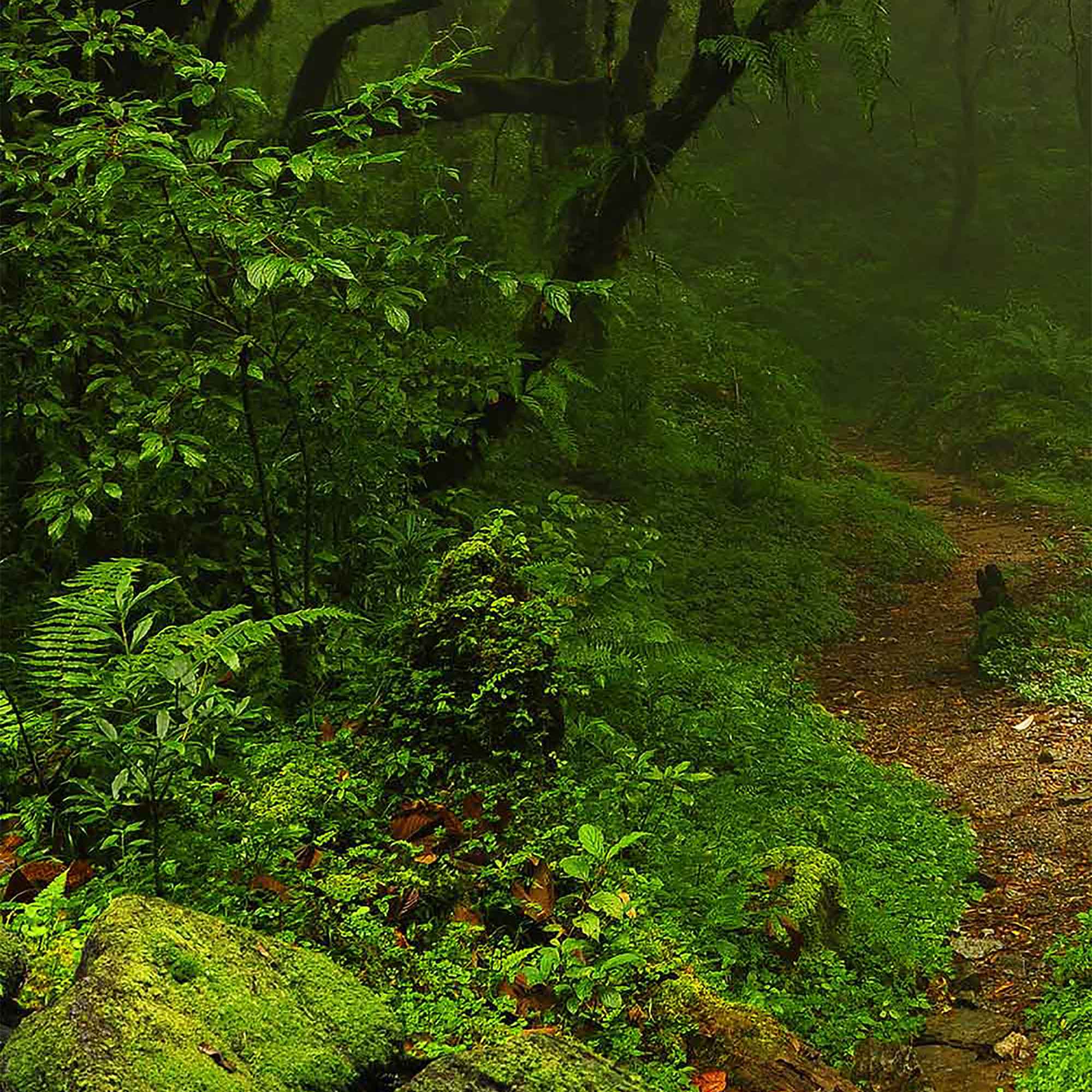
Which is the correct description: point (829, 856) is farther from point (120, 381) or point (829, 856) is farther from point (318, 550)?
point (120, 381)

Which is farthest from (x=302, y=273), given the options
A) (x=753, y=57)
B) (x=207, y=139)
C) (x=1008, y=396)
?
(x=1008, y=396)

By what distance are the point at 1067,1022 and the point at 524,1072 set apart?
2744 mm

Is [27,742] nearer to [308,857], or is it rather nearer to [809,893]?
[308,857]

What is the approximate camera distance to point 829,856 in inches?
189

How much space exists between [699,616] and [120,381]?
5.29m

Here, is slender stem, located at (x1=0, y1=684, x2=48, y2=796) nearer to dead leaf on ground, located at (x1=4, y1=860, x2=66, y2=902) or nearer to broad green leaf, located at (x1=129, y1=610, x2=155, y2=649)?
dead leaf on ground, located at (x1=4, y1=860, x2=66, y2=902)

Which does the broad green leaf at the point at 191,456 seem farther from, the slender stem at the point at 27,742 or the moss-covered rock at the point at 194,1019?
the moss-covered rock at the point at 194,1019

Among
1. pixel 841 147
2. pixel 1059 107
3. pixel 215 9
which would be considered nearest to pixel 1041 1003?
pixel 215 9

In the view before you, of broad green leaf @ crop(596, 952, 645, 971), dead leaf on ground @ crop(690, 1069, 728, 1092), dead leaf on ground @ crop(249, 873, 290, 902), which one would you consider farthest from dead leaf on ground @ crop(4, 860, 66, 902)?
dead leaf on ground @ crop(690, 1069, 728, 1092)

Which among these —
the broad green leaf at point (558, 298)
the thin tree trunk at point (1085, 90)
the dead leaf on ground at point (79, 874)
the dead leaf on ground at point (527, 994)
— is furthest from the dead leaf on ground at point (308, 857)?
the thin tree trunk at point (1085, 90)

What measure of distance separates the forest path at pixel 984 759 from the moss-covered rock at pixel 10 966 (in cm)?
295

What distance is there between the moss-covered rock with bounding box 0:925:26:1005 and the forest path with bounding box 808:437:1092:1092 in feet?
9.67

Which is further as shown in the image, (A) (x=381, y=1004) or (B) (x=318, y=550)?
(B) (x=318, y=550)

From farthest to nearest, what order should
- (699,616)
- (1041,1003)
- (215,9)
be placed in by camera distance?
(699,616), (215,9), (1041,1003)
